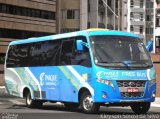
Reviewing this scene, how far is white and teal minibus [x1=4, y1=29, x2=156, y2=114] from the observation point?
1817 centimetres

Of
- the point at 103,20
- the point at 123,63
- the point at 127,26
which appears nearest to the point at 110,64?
the point at 123,63

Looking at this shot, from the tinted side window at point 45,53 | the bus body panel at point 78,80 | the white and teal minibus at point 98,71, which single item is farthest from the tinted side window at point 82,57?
the tinted side window at point 45,53

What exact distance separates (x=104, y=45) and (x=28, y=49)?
244 inches

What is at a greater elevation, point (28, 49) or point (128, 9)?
point (128, 9)

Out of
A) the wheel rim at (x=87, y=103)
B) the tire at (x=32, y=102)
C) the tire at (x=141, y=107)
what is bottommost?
the tire at (x=32, y=102)

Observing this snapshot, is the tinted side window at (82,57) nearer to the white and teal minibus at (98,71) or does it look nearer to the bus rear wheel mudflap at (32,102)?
the white and teal minibus at (98,71)

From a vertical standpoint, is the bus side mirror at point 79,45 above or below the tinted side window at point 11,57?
above

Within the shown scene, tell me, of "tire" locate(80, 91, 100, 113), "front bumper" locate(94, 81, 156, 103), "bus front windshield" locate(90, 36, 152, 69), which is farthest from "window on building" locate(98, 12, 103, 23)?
"front bumper" locate(94, 81, 156, 103)

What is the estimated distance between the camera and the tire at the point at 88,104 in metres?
18.4

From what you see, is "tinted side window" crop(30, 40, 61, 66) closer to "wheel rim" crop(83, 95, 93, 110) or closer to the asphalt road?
the asphalt road

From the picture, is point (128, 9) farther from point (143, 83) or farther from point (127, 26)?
point (143, 83)

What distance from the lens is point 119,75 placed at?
18156mm

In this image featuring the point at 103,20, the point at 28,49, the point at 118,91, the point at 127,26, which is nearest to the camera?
the point at 118,91

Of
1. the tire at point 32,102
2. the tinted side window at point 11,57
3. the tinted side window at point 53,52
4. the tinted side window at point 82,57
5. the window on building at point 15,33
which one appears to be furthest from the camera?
the window on building at point 15,33
